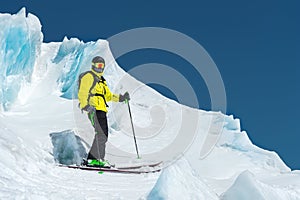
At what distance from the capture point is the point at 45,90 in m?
17.8

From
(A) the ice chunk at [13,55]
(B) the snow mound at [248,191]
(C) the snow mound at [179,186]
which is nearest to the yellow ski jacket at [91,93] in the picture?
(C) the snow mound at [179,186]

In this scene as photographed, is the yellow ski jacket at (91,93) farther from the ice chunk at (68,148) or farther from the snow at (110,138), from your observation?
the ice chunk at (68,148)

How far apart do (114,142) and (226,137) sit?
5920mm

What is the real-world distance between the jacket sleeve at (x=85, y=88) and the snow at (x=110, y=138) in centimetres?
107

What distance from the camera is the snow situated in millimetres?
4223

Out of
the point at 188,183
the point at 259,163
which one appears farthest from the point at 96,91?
the point at 259,163

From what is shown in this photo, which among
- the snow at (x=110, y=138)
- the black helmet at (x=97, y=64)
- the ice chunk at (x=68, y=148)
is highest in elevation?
the black helmet at (x=97, y=64)

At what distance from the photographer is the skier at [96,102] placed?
713 centimetres

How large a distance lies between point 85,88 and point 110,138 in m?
7.98

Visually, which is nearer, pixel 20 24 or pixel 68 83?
pixel 20 24

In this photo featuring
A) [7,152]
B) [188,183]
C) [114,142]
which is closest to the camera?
[188,183]

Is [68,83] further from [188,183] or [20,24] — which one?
[188,183]

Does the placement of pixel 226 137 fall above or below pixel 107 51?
below

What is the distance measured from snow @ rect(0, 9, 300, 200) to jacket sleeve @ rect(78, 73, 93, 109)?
1070 mm
